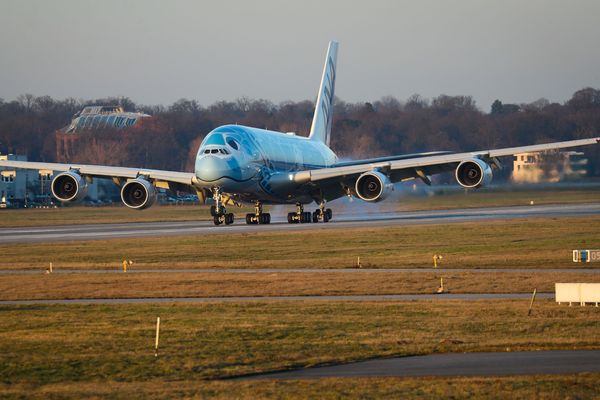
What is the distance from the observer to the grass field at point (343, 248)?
42562mm

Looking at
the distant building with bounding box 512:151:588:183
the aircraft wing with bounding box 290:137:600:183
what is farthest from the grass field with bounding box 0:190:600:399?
the distant building with bounding box 512:151:588:183

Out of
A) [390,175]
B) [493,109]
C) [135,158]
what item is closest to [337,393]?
[390,175]

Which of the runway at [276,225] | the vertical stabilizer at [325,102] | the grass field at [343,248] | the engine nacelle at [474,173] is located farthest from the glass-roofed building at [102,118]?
the grass field at [343,248]

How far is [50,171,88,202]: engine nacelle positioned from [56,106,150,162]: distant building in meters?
71.0

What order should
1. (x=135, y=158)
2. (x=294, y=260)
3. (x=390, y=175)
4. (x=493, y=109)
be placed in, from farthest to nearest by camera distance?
(x=493, y=109), (x=135, y=158), (x=390, y=175), (x=294, y=260)

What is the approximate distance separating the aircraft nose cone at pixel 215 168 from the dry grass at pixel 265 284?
17.2 metres

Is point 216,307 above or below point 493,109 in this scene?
below

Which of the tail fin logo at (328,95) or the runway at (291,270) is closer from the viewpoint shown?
the runway at (291,270)

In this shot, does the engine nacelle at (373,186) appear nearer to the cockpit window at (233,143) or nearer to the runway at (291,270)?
the cockpit window at (233,143)

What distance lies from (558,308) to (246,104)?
420ft

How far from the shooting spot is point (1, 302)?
105 feet

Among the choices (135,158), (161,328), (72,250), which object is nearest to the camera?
(161,328)

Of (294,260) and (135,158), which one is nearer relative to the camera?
(294,260)

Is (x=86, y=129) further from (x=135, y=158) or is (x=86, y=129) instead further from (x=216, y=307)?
(x=216, y=307)
